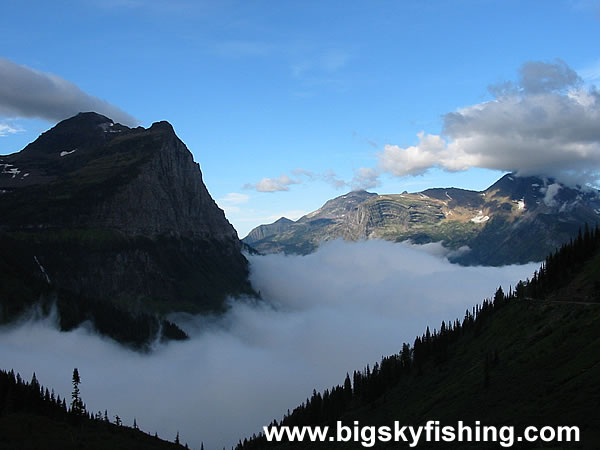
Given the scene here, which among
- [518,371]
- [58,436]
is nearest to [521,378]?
[518,371]

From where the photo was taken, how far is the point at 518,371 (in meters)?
106

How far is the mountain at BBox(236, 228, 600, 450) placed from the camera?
254 ft

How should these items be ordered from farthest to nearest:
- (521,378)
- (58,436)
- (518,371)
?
(58,436)
(518,371)
(521,378)

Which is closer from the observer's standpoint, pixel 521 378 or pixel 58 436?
pixel 521 378

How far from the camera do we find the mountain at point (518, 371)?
77.4 metres

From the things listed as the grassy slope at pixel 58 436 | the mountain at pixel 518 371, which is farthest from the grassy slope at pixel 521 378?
the grassy slope at pixel 58 436

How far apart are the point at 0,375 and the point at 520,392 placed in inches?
7652

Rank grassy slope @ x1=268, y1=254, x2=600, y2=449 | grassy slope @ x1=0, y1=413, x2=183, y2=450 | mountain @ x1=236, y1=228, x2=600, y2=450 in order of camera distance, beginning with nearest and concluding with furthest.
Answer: grassy slope @ x1=268, y1=254, x2=600, y2=449 → mountain @ x1=236, y1=228, x2=600, y2=450 → grassy slope @ x1=0, y1=413, x2=183, y2=450

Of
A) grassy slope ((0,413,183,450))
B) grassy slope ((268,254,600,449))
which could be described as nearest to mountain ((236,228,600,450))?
grassy slope ((268,254,600,449))

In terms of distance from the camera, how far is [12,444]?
465 feet

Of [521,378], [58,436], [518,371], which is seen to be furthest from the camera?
[58,436]

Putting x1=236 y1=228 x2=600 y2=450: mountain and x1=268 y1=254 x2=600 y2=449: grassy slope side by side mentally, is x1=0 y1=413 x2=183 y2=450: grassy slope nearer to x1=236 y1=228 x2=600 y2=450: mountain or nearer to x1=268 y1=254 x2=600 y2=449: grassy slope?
x1=236 y1=228 x2=600 y2=450: mountain

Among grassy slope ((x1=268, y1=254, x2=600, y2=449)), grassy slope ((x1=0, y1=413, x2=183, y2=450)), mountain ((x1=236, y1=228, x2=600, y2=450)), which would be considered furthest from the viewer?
grassy slope ((x1=0, y1=413, x2=183, y2=450))

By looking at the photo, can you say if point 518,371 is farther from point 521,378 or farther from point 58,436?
point 58,436
